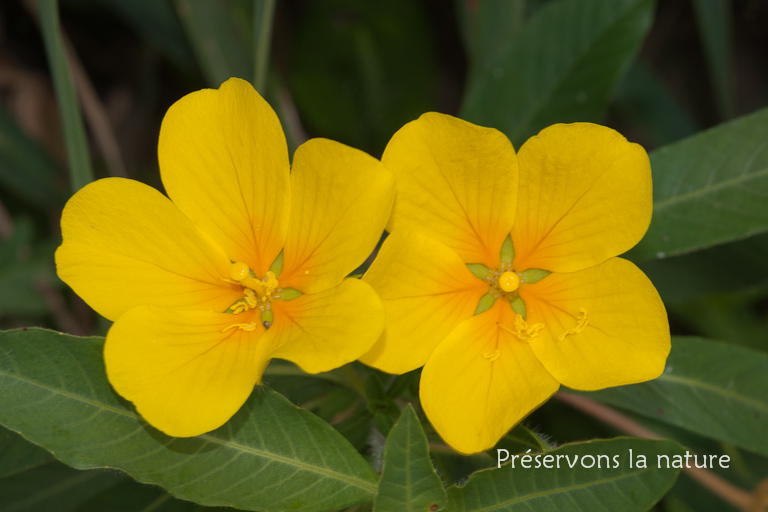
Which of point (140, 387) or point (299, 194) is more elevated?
point (299, 194)

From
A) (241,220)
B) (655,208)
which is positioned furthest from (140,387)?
(655,208)

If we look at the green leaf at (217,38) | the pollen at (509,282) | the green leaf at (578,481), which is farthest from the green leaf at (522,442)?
the green leaf at (217,38)

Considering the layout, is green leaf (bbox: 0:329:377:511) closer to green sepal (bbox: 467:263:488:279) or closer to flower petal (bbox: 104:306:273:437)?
flower petal (bbox: 104:306:273:437)

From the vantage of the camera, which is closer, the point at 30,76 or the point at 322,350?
the point at 322,350

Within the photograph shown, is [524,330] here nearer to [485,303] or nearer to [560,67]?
[485,303]

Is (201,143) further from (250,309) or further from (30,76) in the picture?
(30,76)

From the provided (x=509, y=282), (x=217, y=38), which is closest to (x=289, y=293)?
(x=509, y=282)
